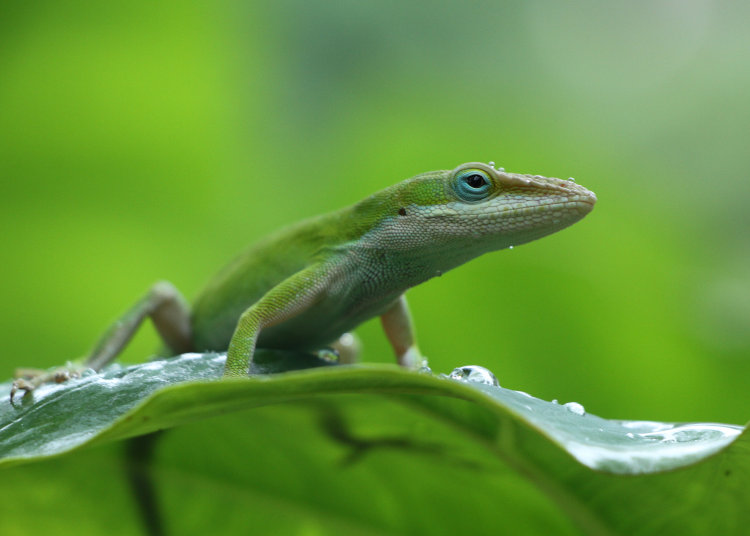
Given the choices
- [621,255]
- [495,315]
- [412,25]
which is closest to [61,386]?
[495,315]

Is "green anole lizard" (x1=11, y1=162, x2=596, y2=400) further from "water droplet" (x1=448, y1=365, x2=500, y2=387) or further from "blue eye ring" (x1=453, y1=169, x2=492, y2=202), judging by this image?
"water droplet" (x1=448, y1=365, x2=500, y2=387)

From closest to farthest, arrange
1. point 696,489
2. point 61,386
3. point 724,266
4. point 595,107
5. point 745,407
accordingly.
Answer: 1. point 696,489
2. point 61,386
3. point 745,407
4. point 724,266
5. point 595,107

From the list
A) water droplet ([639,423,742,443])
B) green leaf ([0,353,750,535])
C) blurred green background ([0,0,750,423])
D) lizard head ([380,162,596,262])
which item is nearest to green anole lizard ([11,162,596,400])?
lizard head ([380,162,596,262])

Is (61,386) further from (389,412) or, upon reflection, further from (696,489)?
(696,489)

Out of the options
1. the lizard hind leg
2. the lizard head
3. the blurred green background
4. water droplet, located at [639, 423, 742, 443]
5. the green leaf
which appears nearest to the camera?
the green leaf

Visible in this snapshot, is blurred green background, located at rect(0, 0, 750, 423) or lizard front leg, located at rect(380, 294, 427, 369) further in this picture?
blurred green background, located at rect(0, 0, 750, 423)

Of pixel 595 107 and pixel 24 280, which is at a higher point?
pixel 595 107

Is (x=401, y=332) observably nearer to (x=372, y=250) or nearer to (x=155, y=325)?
(x=372, y=250)
